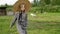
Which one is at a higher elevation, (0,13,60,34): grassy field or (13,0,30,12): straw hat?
(13,0,30,12): straw hat

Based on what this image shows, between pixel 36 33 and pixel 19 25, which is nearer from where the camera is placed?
pixel 19 25

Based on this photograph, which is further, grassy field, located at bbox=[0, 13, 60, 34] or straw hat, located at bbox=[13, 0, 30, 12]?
grassy field, located at bbox=[0, 13, 60, 34]

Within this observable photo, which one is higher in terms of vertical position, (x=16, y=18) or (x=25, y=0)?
(x=25, y=0)

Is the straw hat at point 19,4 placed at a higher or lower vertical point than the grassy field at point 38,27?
higher

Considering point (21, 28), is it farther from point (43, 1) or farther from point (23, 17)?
point (43, 1)

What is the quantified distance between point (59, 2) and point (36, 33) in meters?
39.4

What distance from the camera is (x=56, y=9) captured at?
40625 millimetres

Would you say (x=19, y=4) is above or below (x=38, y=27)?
above

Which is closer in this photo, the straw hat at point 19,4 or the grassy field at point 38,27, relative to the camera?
the straw hat at point 19,4

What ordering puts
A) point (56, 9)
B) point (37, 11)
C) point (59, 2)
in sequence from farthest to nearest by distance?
1. point (59, 2)
2. point (56, 9)
3. point (37, 11)

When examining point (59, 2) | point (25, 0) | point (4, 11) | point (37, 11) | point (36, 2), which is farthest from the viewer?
point (59, 2)

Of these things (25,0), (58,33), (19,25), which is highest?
(25,0)

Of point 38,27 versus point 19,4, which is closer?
point 19,4

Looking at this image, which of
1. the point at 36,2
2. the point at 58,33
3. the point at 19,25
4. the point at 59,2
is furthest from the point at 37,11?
the point at 19,25
